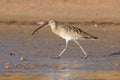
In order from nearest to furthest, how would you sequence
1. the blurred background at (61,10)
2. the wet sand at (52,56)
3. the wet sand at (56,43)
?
the wet sand at (52,56) → the wet sand at (56,43) → the blurred background at (61,10)

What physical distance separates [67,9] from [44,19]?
7.08 feet

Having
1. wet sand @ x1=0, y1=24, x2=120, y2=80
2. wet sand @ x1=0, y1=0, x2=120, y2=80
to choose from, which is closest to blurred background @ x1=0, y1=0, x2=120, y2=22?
wet sand @ x1=0, y1=0, x2=120, y2=80

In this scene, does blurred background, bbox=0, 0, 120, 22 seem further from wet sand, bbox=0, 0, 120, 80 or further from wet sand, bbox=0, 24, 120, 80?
wet sand, bbox=0, 24, 120, 80

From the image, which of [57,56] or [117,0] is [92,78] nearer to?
[57,56]

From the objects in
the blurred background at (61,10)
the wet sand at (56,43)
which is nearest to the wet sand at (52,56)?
the wet sand at (56,43)

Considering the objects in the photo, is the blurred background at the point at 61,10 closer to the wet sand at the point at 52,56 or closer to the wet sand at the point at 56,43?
the wet sand at the point at 56,43

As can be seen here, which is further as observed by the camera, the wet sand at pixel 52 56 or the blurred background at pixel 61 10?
the blurred background at pixel 61 10

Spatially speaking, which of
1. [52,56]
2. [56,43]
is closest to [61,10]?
[56,43]

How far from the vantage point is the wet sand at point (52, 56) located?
51.5 ft

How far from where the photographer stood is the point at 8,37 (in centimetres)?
2262

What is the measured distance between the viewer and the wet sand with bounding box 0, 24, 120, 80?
15695 mm

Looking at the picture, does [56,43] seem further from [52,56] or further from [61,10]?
[61,10]

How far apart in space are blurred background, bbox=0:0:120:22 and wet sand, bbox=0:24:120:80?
214 cm

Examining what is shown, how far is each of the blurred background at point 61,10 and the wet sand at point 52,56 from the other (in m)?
2.14
